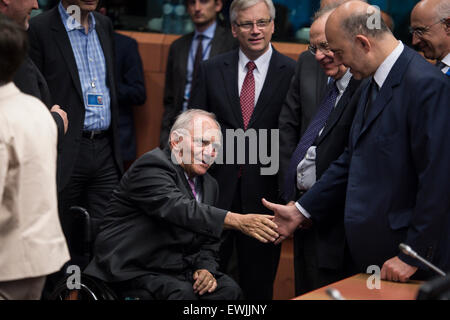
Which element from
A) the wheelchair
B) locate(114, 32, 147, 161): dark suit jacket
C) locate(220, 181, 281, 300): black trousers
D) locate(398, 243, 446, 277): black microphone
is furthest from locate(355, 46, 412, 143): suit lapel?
locate(114, 32, 147, 161): dark suit jacket

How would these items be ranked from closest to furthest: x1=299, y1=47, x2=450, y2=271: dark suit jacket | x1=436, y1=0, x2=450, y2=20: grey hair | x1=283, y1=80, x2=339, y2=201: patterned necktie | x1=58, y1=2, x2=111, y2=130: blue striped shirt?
x1=299, y1=47, x2=450, y2=271: dark suit jacket → x1=436, y1=0, x2=450, y2=20: grey hair → x1=283, y1=80, x2=339, y2=201: patterned necktie → x1=58, y1=2, x2=111, y2=130: blue striped shirt

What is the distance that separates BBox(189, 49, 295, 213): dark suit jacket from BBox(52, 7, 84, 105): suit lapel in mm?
673

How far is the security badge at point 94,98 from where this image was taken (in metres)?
4.36

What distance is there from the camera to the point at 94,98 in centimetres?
437

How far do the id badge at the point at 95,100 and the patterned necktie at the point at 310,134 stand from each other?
122 cm

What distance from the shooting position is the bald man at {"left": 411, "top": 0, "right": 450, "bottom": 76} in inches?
130

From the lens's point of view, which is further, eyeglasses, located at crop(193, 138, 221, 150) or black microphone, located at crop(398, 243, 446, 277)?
eyeglasses, located at crop(193, 138, 221, 150)

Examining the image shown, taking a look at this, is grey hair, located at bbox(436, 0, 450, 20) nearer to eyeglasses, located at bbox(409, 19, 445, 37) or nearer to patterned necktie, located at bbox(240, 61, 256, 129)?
eyeglasses, located at bbox(409, 19, 445, 37)

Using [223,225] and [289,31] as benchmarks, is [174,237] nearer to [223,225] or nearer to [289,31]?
[223,225]

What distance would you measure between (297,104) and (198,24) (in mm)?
1314

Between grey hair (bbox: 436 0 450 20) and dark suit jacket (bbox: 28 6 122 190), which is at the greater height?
grey hair (bbox: 436 0 450 20)

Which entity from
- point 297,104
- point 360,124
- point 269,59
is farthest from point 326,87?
point 360,124

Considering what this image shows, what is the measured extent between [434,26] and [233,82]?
1367 millimetres

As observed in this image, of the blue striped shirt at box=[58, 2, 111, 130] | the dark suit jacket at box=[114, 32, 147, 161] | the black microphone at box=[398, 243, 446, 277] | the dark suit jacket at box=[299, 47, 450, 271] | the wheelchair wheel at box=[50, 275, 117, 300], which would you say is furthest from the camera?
the dark suit jacket at box=[114, 32, 147, 161]
